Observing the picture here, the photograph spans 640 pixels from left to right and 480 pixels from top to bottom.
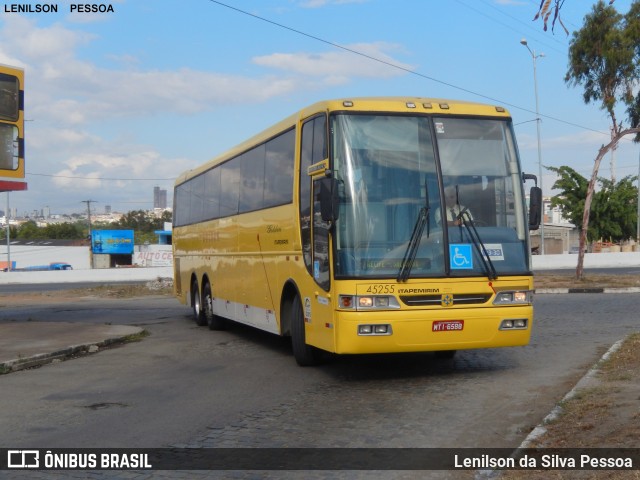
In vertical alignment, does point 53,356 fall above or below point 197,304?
below

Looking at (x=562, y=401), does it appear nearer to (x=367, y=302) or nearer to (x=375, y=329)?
(x=375, y=329)

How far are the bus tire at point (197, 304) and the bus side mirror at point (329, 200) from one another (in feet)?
31.3

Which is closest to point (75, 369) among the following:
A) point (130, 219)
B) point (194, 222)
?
point (194, 222)

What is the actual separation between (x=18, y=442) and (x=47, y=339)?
8.45 m

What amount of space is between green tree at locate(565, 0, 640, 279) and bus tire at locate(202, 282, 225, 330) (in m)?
17.1

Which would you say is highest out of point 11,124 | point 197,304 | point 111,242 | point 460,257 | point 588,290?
point 11,124

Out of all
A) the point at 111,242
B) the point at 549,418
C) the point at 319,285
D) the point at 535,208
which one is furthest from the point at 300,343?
the point at 111,242

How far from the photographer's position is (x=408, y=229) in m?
10.2

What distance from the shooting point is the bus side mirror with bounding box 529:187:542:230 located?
1079cm

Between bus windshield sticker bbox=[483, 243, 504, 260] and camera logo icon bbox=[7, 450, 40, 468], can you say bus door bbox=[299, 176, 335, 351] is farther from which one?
camera logo icon bbox=[7, 450, 40, 468]

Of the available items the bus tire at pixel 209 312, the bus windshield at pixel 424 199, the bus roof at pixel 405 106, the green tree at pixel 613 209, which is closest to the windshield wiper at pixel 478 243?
the bus windshield at pixel 424 199

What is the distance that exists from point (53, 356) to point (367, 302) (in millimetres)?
6200

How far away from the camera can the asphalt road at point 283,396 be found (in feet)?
25.1

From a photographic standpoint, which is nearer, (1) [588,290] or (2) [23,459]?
(2) [23,459]
